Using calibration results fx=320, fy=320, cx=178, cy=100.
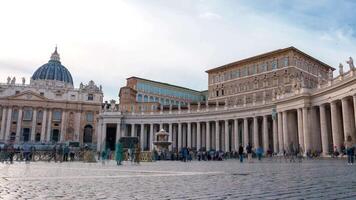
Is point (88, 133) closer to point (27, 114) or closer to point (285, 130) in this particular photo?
point (27, 114)

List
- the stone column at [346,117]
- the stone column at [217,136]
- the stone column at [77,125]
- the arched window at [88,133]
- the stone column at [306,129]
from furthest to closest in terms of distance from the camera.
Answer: the arched window at [88,133]
the stone column at [77,125]
the stone column at [217,136]
the stone column at [306,129]
the stone column at [346,117]

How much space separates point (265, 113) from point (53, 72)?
313ft

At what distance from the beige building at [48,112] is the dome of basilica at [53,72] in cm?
1721

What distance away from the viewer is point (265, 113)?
5656 cm

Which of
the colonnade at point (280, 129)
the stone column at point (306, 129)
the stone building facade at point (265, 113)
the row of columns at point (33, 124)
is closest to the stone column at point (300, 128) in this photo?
the colonnade at point (280, 129)

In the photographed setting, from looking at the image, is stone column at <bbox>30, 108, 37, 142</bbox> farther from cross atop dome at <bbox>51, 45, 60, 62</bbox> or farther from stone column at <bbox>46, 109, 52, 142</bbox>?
cross atop dome at <bbox>51, 45, 60, 62</bbox>

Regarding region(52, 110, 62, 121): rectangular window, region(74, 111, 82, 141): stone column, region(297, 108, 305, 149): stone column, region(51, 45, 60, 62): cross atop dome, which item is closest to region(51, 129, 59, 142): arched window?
region(52, 110, 62, 121): rectangular window

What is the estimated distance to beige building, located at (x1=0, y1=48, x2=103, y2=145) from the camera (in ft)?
326

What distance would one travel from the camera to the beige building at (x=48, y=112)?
99438 mm

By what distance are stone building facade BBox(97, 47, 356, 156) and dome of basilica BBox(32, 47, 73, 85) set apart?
4955 centimetres

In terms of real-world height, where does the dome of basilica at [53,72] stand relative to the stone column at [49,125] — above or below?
above

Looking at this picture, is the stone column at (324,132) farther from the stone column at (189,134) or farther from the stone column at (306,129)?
the stone column at (189,134)

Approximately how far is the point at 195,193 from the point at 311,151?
3883 centimetres

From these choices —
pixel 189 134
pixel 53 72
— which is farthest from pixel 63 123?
pixel 189 134
